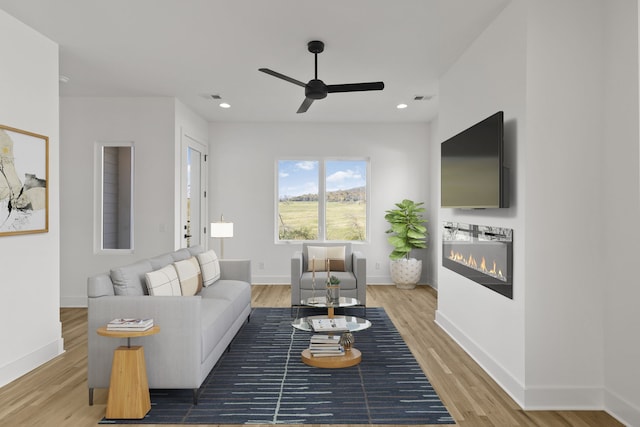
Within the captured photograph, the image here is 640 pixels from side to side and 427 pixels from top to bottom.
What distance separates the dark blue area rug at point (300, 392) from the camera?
2666 millimetres

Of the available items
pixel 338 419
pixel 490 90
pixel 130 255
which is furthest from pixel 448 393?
pixel 130 255

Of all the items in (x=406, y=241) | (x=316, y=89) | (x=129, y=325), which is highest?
(x=316, y=89)

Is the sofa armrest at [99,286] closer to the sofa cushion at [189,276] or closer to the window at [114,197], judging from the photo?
the sofa cushion at [189,276]

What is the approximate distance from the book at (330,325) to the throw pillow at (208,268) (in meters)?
1.30

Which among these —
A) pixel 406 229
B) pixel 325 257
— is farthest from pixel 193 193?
pixel 406 229

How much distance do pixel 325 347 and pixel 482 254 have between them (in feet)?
4.83

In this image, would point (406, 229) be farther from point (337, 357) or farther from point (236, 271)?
point (337, 357)

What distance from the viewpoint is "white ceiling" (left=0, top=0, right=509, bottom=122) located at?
317 cm

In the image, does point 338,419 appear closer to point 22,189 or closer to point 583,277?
point 583,277

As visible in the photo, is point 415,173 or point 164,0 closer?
point 164,0

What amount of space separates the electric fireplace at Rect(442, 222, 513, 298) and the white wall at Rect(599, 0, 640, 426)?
1.90ft

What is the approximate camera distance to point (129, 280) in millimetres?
3131

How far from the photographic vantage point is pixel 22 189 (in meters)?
3.52

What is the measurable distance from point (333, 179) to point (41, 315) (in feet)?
15.8
